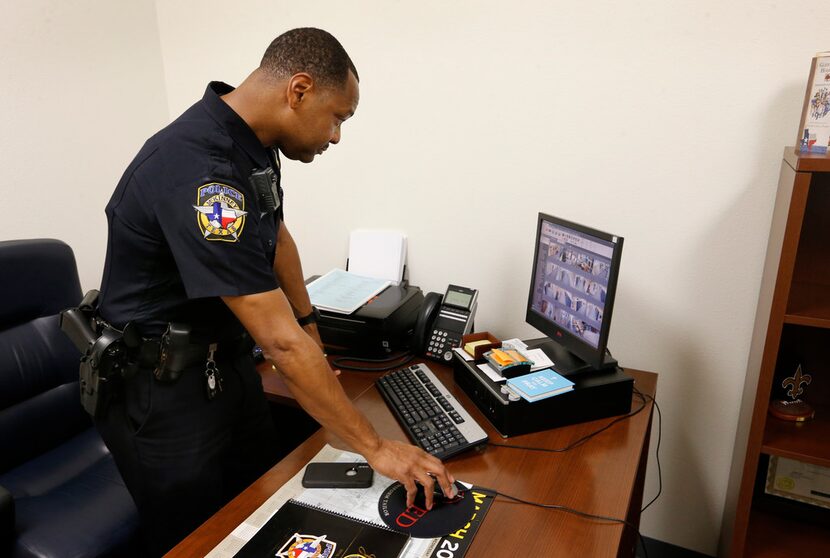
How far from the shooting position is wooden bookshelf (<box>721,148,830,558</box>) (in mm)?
1220

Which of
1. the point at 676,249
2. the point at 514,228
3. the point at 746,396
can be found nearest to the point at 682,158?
the point at 676,249

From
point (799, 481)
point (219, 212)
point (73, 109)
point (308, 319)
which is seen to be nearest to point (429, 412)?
point (308, 319)

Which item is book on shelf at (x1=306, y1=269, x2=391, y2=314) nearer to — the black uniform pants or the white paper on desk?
the white paper on desk

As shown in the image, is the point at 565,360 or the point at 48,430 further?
the point at 48,430

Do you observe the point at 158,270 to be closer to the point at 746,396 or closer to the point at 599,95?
the point at 599,95

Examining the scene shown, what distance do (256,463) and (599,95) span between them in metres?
1.40

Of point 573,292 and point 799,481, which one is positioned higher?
point 573,292

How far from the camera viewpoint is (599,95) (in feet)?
5.27

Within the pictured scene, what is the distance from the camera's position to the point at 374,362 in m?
1.73

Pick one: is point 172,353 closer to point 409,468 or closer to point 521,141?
point 409,468

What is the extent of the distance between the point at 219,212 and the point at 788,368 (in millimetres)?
1459

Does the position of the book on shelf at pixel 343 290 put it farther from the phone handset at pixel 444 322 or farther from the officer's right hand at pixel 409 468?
the officer's right hand at pixel 409 468

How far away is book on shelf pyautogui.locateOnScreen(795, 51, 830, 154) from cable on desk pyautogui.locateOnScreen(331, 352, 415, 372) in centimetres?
114

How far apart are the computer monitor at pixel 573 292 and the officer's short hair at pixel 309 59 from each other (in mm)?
647
